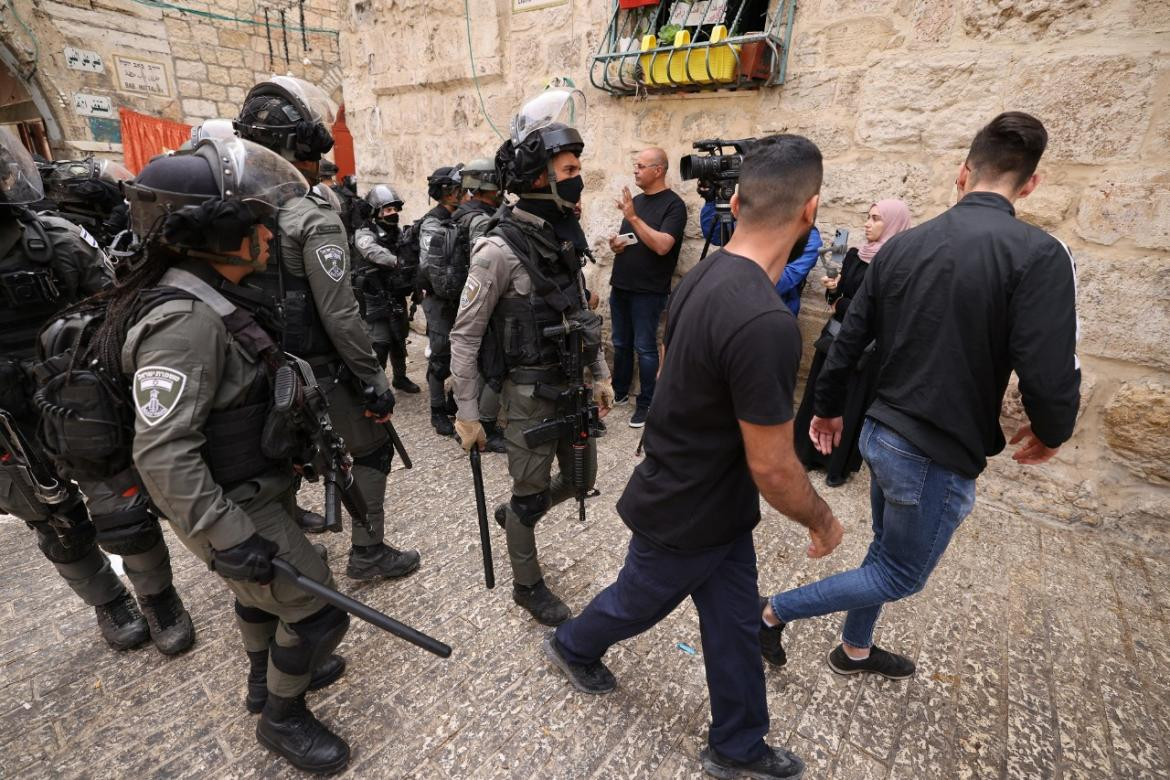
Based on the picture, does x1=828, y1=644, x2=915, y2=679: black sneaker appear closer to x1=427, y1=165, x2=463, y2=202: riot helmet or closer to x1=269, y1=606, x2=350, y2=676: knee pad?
x1=269, y1=606, x2=350, y2=676: knee pad

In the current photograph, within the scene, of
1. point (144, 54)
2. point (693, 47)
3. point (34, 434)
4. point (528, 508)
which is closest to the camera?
point (34, 434)

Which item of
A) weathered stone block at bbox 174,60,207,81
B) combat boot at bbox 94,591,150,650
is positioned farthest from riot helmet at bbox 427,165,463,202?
weathered stone block at bbox 174,60,207,81

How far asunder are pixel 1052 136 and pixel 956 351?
247cm

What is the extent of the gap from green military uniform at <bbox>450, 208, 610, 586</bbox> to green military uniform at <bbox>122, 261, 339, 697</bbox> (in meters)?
0.86

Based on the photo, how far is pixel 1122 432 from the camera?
10.9ft

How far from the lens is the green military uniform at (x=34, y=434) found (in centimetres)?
219

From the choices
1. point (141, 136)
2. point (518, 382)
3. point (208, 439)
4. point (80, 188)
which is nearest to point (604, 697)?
point (518, 382)

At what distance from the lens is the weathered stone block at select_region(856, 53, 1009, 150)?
338 centimetres

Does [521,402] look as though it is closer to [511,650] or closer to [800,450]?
[511,650]

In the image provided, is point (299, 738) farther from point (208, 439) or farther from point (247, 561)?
point (208, 439)

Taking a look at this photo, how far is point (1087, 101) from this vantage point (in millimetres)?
3137

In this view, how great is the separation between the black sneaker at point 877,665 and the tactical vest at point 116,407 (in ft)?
7.92

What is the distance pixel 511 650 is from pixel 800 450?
8.42ft

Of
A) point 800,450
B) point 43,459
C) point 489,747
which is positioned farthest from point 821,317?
point 43,459
